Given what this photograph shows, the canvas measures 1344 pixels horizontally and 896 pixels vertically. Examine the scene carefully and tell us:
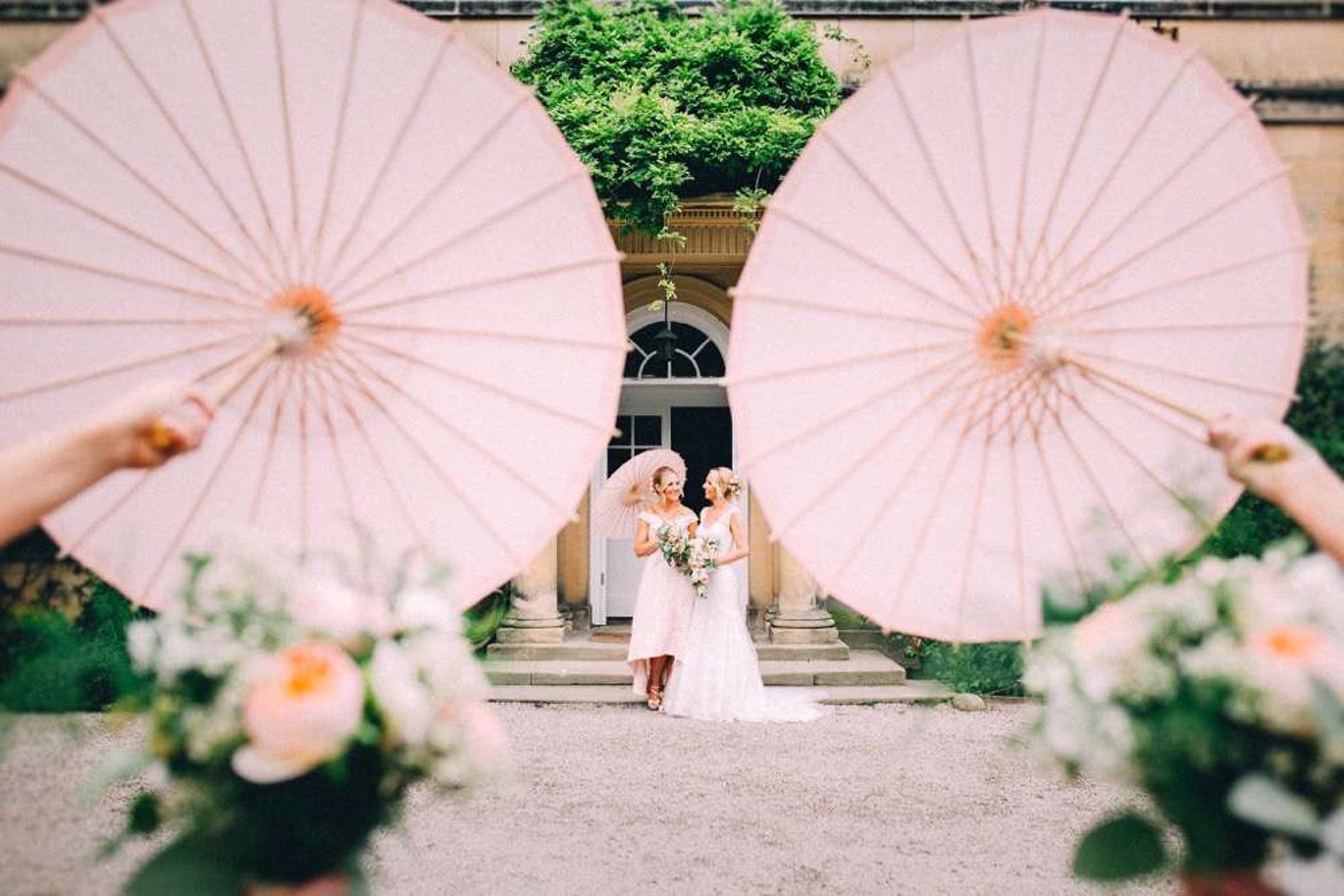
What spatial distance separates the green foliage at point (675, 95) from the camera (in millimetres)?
8453

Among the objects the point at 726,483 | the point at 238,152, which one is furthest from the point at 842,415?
the point at 726,483

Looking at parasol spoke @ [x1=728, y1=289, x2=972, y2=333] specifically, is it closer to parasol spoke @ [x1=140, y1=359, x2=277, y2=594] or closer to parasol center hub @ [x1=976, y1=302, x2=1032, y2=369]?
parasol center hub @ [x1=976, y1=302, x2=1032, y2=369]

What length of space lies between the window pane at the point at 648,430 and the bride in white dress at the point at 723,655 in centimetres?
329

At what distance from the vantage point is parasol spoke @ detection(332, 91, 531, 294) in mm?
2307

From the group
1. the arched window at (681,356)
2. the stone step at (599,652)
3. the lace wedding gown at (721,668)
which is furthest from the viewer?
the arched window at (681,356)

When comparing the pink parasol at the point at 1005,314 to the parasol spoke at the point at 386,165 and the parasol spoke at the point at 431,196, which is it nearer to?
the parasol spoke at the point at 431,196

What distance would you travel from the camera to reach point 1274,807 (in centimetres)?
143

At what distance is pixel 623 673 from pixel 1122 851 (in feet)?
23.8

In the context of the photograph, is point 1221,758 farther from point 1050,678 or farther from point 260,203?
point 260,203

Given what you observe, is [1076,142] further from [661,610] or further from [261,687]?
[661,610]

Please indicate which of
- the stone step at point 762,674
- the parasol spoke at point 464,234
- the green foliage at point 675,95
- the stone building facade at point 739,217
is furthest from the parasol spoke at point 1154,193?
the stone building facade at point 739,217

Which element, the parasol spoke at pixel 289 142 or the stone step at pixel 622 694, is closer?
the parasol spoke at pixel 289 142

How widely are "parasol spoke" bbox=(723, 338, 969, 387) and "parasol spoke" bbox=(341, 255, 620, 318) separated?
17.5 inches

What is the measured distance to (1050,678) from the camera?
5.55 feet
